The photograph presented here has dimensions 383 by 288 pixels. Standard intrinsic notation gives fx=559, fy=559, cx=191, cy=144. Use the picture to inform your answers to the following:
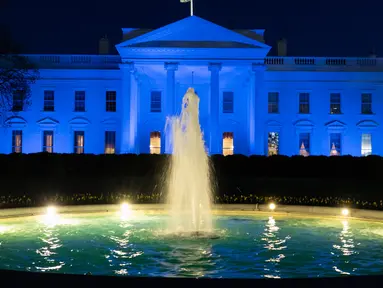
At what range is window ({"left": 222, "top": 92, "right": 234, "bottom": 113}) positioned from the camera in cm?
4700

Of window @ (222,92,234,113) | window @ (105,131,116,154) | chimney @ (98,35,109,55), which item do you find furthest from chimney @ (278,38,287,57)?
window @ (105,131,116,154)

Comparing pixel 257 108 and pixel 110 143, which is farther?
pixel 110 143

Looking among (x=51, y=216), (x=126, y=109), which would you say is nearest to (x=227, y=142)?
(x=126, y=109)

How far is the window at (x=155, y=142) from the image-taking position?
4681 centimetres

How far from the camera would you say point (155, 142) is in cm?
4694

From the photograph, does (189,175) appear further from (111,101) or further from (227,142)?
(111,101)

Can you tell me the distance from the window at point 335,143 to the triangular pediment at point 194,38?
11131mm

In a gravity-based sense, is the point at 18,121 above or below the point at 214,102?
below

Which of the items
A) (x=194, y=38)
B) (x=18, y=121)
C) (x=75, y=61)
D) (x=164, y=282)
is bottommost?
(x=164, y=282)

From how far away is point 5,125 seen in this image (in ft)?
154

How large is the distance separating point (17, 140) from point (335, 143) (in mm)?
27130

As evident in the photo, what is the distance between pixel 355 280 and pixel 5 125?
44.0 meters

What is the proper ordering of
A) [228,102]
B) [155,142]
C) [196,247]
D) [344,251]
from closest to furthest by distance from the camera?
1. [344,251]
2. [196,247]
3. [155,142]
4. [228,102]

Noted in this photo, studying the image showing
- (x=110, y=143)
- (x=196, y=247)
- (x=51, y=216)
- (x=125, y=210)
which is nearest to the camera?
(x=196, y=247)
